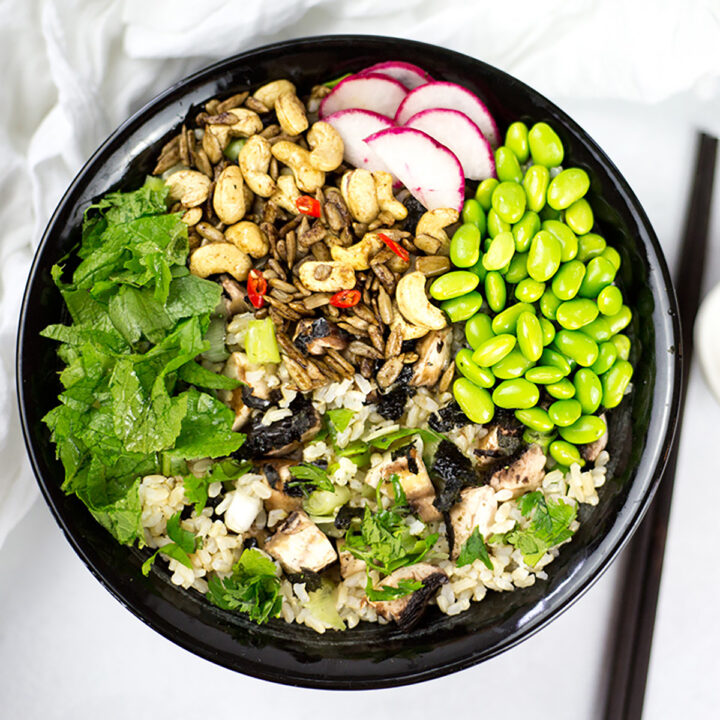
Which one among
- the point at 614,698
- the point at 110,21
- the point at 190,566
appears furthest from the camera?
the point at 614,698

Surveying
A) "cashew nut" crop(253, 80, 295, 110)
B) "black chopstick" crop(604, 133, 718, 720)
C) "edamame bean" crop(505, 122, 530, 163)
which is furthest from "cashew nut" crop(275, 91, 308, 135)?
"black chopstick" crop(604, 133, 718, 720)

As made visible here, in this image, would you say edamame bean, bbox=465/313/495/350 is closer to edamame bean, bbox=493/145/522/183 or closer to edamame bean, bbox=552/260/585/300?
edamame bean, bbox=552/260/585/300

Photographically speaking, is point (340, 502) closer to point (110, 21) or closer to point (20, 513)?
point (20, 513)

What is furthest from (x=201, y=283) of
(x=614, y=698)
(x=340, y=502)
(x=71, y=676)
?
(x=614, y=698)

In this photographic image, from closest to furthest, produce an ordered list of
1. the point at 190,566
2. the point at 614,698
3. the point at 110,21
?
1. the point at 190,566
2. the point at 110,21
3. the point at 614,698

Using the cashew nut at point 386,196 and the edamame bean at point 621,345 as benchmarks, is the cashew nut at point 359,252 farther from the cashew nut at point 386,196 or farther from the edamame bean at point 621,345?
the edamame bean at point 621,345

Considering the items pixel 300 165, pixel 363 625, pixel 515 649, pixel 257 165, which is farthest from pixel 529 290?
pixel 515 649
